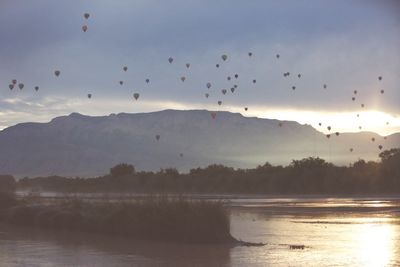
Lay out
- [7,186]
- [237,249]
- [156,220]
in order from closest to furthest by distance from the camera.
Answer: [237,249] → [156,220] → [7,186]

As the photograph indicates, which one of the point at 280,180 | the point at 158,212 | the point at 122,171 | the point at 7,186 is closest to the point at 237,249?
the point at 158,212

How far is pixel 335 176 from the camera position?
3206 inches

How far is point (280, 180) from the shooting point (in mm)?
87562

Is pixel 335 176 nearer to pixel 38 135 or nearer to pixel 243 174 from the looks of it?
pixel 243 174

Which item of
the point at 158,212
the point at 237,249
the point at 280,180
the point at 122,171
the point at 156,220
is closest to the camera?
the point at 237,249

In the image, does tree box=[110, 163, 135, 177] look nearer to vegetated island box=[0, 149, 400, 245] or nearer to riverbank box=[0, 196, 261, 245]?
vegetated island box=[0, 149, 400, 245]

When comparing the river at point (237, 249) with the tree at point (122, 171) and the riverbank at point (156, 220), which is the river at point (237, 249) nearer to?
the riverbank at point (156, 220)

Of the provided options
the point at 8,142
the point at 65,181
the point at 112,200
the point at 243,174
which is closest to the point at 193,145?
the point at 8,142

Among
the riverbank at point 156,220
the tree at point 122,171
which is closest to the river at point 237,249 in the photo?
the riverbank at point 156,220

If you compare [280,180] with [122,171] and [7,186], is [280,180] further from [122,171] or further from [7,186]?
[7,186]

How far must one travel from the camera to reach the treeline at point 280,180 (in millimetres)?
79125

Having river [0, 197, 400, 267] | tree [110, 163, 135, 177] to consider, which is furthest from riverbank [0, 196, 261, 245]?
tree [110, 163, 135, 177]

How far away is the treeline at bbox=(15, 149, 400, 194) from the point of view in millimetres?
79125

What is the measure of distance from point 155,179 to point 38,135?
10638cm
